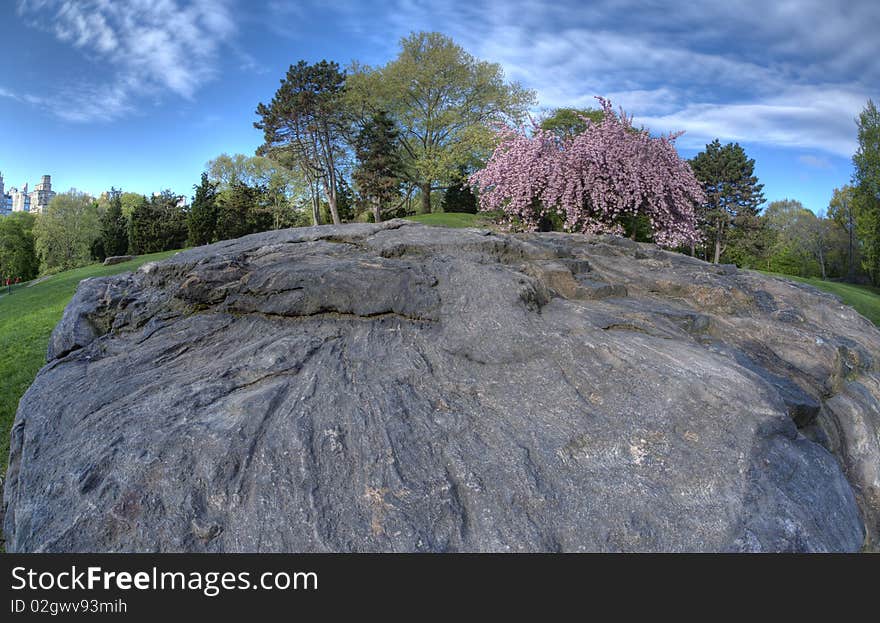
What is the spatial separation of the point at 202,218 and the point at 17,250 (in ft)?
125

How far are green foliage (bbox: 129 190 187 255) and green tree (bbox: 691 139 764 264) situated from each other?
3902cm

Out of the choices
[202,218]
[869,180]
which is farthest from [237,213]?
[869,180]

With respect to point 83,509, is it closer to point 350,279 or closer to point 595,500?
point 350,279

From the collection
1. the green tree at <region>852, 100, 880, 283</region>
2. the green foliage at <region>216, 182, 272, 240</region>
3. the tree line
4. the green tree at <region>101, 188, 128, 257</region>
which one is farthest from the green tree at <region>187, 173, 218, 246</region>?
the green tree at <region>852, 100, 880, 283</region>

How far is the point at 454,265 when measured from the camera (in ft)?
17.5

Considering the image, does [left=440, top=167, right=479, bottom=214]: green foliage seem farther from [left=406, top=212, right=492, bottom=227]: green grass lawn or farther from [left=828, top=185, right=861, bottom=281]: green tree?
[left=828, top=185, right=861, bottom=281]: green tree

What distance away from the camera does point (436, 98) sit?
36281 mm

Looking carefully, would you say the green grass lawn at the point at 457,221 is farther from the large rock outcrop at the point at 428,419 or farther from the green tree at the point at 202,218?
the large rock outcrop at the point at 428,419

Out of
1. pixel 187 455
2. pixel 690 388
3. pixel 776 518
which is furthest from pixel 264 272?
pixel 776 518

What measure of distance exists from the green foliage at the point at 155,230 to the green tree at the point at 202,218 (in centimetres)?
594

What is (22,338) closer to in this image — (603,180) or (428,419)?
(428,419)

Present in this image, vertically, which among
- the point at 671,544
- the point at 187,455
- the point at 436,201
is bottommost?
the point at 671,544

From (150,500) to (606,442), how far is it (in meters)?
2.87

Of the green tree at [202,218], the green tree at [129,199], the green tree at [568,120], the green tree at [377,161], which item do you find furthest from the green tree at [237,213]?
the green tree at [129,199]
